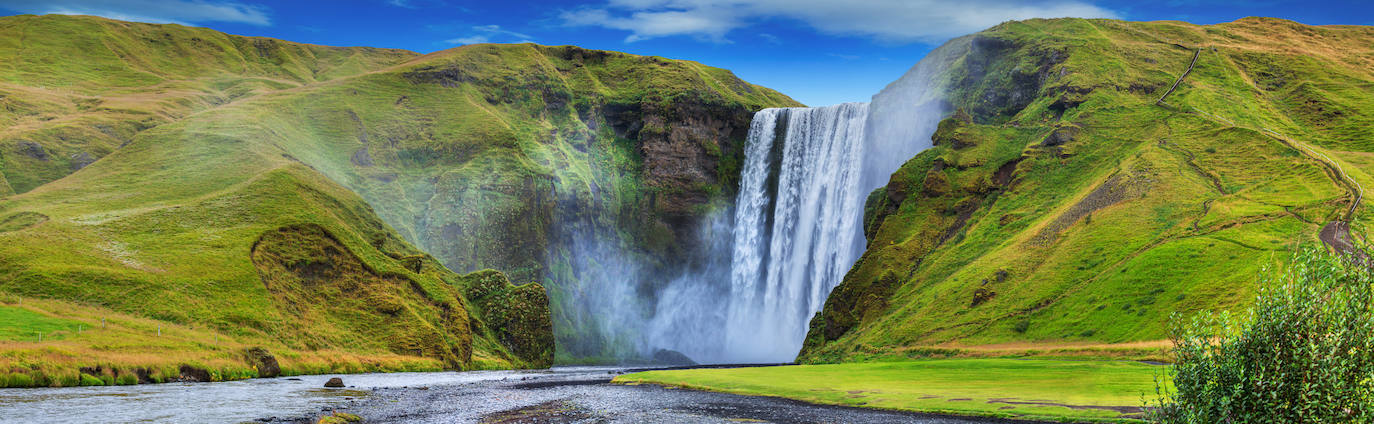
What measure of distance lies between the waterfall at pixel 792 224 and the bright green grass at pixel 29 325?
7896cm

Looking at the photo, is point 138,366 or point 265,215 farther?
point 265,215

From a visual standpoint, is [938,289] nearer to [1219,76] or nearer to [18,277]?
[1219,76]

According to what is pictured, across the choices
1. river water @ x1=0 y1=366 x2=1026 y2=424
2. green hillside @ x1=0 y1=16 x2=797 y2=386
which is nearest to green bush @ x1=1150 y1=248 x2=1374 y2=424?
river water @ x1=0 y1=366 x2=1026 y2=424

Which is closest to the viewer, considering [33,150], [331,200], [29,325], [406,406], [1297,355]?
[1297,355]

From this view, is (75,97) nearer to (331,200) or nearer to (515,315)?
(331,200)

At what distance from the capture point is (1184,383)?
15.5 m

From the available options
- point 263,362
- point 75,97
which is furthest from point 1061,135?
point 75,97

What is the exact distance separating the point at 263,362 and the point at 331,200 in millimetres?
42058

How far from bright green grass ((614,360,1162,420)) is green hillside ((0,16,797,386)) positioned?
38.1 meters

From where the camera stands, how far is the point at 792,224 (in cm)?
12075

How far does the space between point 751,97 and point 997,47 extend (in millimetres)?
85186

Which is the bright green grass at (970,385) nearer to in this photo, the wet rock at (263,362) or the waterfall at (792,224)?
the wet rock at (263,362)

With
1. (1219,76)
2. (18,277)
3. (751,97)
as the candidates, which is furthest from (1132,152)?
(751,97)

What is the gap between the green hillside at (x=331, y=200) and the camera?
6638 centimetres
